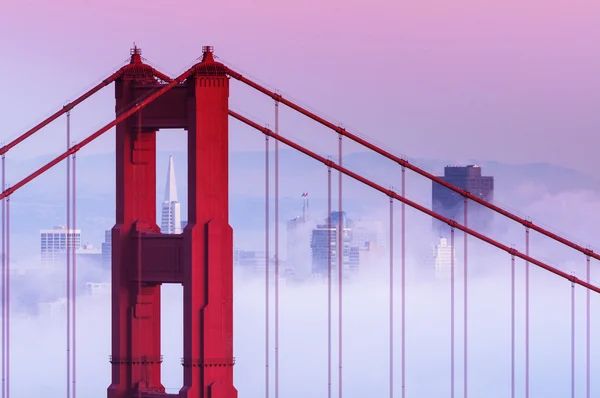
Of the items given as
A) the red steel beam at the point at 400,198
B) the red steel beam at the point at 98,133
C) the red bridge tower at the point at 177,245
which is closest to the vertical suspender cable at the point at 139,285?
the red bridge tower at the point at 177,245

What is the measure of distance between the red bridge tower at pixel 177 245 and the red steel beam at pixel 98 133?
15.8 inches

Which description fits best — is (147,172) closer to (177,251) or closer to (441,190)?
(177,251)

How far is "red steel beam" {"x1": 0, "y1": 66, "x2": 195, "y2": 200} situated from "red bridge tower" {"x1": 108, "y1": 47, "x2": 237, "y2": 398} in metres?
0.40

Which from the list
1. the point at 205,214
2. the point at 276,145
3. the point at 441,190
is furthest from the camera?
the point at 441,190

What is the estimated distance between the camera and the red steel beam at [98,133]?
4531cm

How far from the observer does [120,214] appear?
4759 cm

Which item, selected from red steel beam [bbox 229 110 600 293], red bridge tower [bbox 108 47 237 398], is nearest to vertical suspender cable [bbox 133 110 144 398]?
red bridge tower [bbox 108 47 237 398]

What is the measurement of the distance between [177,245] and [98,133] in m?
3.72

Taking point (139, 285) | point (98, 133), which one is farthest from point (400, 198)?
point (98, 133)

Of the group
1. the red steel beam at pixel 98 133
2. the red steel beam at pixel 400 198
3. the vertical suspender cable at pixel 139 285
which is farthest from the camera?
the red steel beam at pixel 400 198

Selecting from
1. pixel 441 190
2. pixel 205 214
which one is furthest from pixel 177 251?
pixel 441 190

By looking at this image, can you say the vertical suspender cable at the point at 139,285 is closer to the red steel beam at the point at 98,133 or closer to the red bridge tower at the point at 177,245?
the red bridge tower at the point at 177,245

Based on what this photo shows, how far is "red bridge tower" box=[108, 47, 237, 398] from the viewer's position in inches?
1796

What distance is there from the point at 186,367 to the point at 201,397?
0.91m
